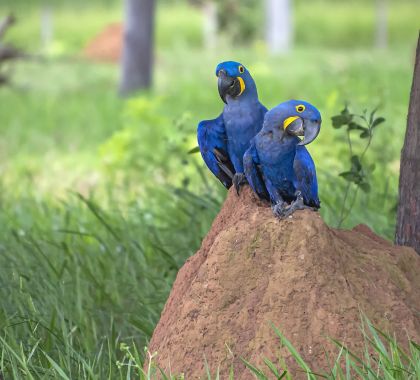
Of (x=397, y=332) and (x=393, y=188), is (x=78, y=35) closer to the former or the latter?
(x=393, y=188)

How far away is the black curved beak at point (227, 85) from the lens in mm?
3299

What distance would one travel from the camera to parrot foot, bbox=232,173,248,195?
10.8 ft

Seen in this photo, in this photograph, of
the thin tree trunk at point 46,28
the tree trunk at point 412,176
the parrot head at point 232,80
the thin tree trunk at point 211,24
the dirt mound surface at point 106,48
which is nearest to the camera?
the parrot head at point 232,80

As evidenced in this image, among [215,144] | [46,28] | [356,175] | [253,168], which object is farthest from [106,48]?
[253,168]

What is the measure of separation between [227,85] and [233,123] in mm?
140

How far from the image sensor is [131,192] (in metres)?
7.14

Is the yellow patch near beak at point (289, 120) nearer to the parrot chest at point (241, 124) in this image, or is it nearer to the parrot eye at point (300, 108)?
the parrot eye at point (300, 108)

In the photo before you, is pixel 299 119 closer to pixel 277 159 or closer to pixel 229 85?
pixel 277 159

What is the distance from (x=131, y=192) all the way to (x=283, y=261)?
418cm

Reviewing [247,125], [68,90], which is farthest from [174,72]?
[247,125]

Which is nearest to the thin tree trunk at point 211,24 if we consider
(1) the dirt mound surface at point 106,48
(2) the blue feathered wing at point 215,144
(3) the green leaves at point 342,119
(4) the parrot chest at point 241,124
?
(1) the dirt mound surface at point 106,48

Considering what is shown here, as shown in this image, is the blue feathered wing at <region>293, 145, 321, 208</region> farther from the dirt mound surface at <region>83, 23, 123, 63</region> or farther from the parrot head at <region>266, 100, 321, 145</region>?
the dirt mound surface at <region>83, 23, 123, 63</region>

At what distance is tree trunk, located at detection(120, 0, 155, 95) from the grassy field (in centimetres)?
48

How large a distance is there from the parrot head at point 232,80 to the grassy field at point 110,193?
1032mm
